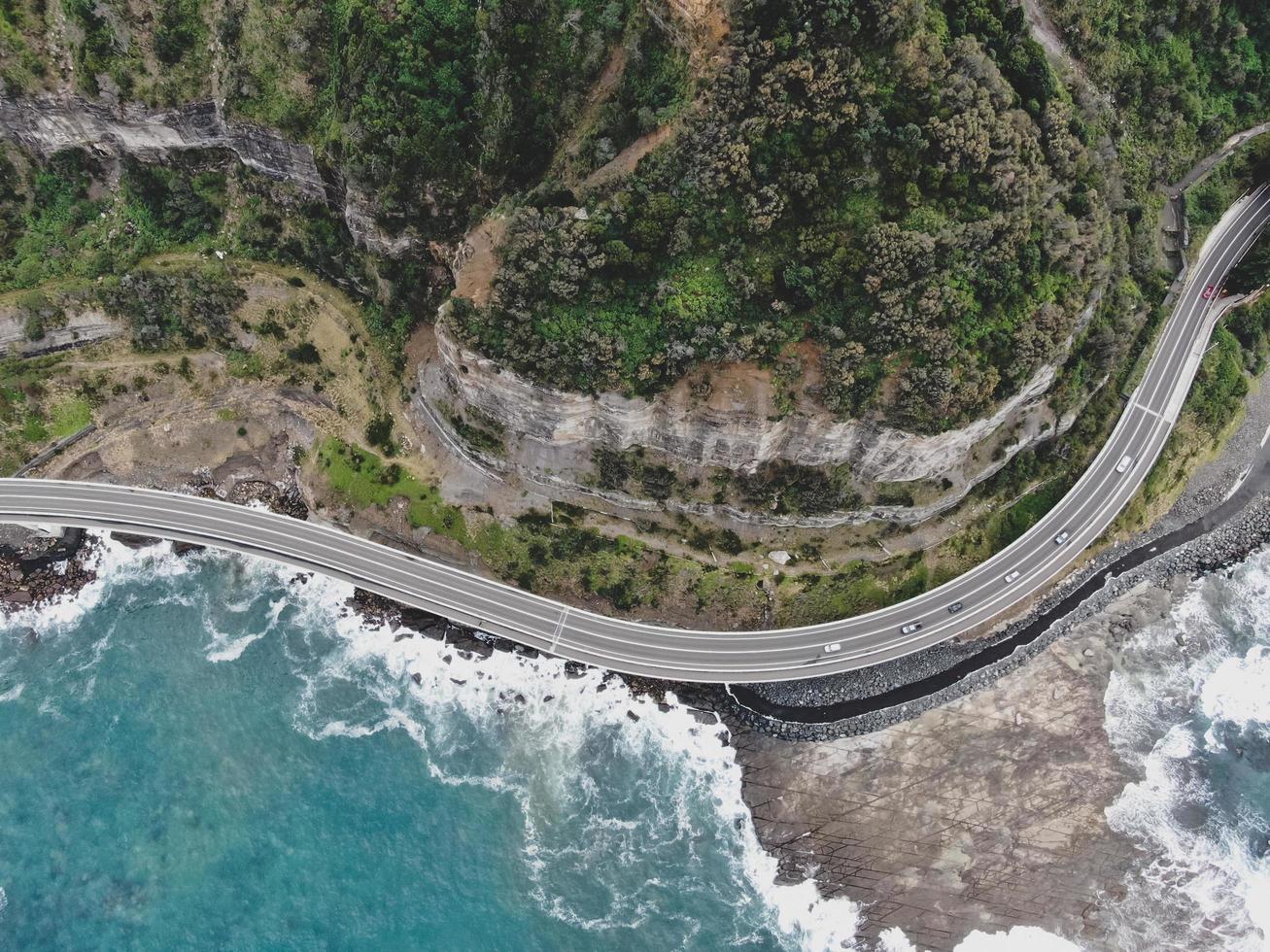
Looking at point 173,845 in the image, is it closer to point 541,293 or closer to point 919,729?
point 541,293

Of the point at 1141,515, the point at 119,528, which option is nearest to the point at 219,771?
the point at 119,528

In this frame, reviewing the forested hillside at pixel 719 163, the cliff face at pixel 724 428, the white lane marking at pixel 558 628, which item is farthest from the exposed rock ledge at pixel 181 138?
the white lane marking at pixel 558 628

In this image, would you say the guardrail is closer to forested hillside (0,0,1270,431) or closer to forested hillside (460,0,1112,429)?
forested hillside (0,0,1270,431)

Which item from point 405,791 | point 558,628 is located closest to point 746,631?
point 558,628

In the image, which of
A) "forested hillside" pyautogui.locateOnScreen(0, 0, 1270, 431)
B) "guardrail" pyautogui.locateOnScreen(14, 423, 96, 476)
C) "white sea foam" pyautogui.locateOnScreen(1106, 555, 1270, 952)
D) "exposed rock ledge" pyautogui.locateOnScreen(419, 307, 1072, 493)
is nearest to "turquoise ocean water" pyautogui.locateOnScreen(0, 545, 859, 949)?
"guardrail" pyautogui.locateOnScreen(14, 423, 96, 476)

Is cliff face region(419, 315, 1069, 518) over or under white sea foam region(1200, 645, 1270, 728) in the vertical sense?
over

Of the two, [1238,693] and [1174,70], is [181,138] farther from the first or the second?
[1238,693]
